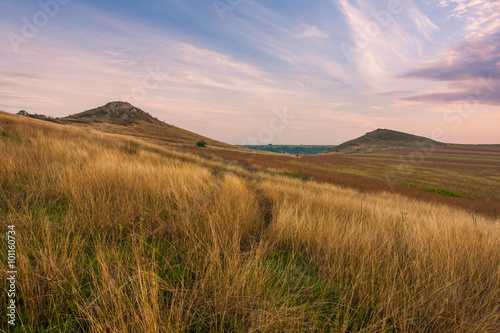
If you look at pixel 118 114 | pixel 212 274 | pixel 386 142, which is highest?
pixel 118 114

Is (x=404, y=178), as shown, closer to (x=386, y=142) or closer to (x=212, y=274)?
(x=212, y=274)

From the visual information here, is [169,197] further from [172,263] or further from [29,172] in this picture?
[29,172]

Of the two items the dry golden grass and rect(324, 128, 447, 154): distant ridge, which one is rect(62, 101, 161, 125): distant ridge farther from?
rect(324, 128, 447, 154): distant ridge

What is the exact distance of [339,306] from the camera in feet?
6.05

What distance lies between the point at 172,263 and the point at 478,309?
2822mm

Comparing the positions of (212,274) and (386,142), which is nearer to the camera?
(212,274)

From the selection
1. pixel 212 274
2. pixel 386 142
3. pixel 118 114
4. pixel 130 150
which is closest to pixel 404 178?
pixel 130 150

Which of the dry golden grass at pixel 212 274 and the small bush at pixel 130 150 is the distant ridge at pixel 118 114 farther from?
the dry golden grass at pixel 212 274

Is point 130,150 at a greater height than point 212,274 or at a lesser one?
greater

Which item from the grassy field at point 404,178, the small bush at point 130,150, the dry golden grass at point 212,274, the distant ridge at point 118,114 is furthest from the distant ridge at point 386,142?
the dry golden grass at point 212,274

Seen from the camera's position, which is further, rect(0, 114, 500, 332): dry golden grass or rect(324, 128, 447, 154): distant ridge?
rect(324, 128, 447, 154): distant ridge

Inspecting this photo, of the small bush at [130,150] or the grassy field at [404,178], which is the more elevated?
the small bush at [130,150]

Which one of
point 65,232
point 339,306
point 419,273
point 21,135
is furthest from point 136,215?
point 21,135

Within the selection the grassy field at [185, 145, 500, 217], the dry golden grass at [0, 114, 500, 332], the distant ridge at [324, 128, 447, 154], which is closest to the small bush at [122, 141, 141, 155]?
the dry golden grass at [0, 114, 500, 332]
